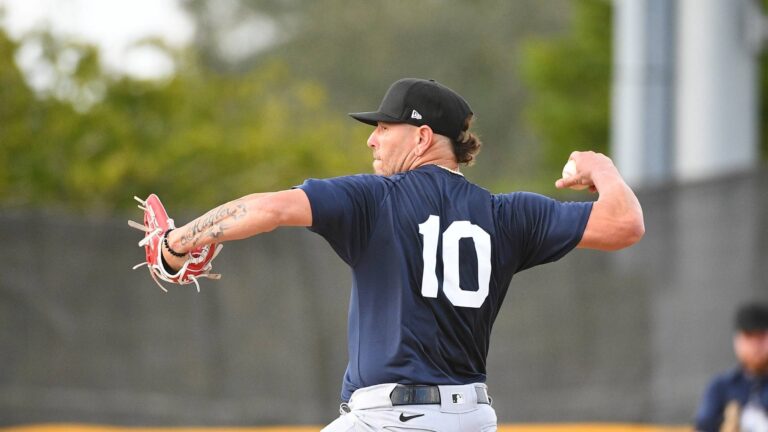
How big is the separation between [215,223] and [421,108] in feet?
2.98

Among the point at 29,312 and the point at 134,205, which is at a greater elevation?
the point at 134,205

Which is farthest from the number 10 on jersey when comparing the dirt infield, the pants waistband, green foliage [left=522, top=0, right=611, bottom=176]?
green foliage [left=522, top=0, right=611, bottom=176]

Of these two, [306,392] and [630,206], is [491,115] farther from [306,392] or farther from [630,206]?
[630,206]

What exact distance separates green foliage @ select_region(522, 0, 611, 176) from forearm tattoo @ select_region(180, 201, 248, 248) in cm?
2821

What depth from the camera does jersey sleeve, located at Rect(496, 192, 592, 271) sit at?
4.57 meters

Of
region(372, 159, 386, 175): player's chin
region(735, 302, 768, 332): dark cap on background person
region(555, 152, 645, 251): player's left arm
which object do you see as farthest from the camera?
region(735, 302, 768, 332): dark cap on background person

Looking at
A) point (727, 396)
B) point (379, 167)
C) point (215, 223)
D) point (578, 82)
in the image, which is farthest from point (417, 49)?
point (215, 223)

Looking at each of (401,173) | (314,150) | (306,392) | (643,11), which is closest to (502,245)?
(401,173)

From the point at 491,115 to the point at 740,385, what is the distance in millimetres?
34693

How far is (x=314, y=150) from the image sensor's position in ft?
60.2

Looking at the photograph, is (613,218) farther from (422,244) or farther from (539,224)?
(422,244)

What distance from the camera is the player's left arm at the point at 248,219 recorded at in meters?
4.05

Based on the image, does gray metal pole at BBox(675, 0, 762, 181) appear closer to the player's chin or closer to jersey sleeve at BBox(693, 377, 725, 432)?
jersey sleeve at BBox(693, 377, 725, 432)

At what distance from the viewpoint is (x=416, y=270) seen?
14.3ft
